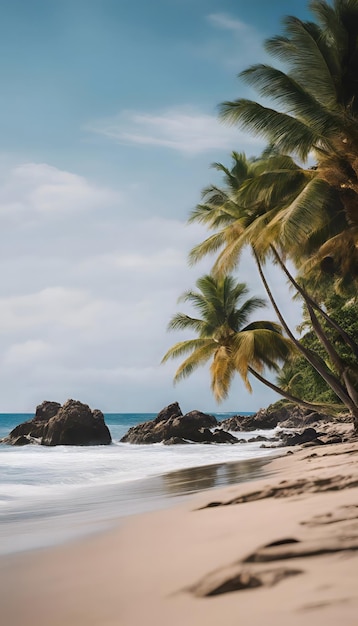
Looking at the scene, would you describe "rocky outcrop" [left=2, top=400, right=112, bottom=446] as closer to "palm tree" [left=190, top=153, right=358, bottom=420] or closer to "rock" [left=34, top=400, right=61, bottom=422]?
"rock" [left=34, top=400, right=61, bottom=422]

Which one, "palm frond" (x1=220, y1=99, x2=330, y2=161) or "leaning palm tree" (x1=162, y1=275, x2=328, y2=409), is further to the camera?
"leaning palm tree" (x1=162, y1=275, x2=328, y2=409)

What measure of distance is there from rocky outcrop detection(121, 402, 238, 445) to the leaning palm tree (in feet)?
45.6

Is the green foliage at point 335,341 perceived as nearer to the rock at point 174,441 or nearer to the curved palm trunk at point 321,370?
the curved palm trunk at point 321,370

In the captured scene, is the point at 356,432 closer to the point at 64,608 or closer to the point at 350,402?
the point at 350,402

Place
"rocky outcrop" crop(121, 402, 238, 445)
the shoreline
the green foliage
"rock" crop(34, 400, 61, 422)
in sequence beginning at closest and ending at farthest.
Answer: the shoreline, the green foliage, "rocky outcrop" crop(121, 402, 238, 445), "rock" crop(34, 400, 61, 422)

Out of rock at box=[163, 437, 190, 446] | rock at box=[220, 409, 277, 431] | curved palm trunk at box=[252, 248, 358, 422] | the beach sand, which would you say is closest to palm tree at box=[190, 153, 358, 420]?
curved palm trunk at box=[252, 248, 358, 422]

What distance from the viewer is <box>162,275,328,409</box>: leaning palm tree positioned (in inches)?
744

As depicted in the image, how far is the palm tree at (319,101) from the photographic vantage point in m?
13.0

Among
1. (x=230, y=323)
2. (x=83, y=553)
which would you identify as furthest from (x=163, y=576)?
(x=230, y=323)

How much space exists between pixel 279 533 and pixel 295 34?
1259 cm

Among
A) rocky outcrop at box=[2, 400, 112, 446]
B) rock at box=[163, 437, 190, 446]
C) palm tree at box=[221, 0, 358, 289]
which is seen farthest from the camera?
rocky outcrop at box=[2, 400, 112, 446]

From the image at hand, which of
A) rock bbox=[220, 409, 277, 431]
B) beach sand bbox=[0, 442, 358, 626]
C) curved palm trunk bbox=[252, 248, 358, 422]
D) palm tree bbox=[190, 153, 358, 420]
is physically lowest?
beach sand bbox=[0, 442, 358, 626]

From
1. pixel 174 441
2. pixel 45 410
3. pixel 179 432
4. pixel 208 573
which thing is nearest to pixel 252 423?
pixel 45 410

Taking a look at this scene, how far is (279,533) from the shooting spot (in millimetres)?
3752
